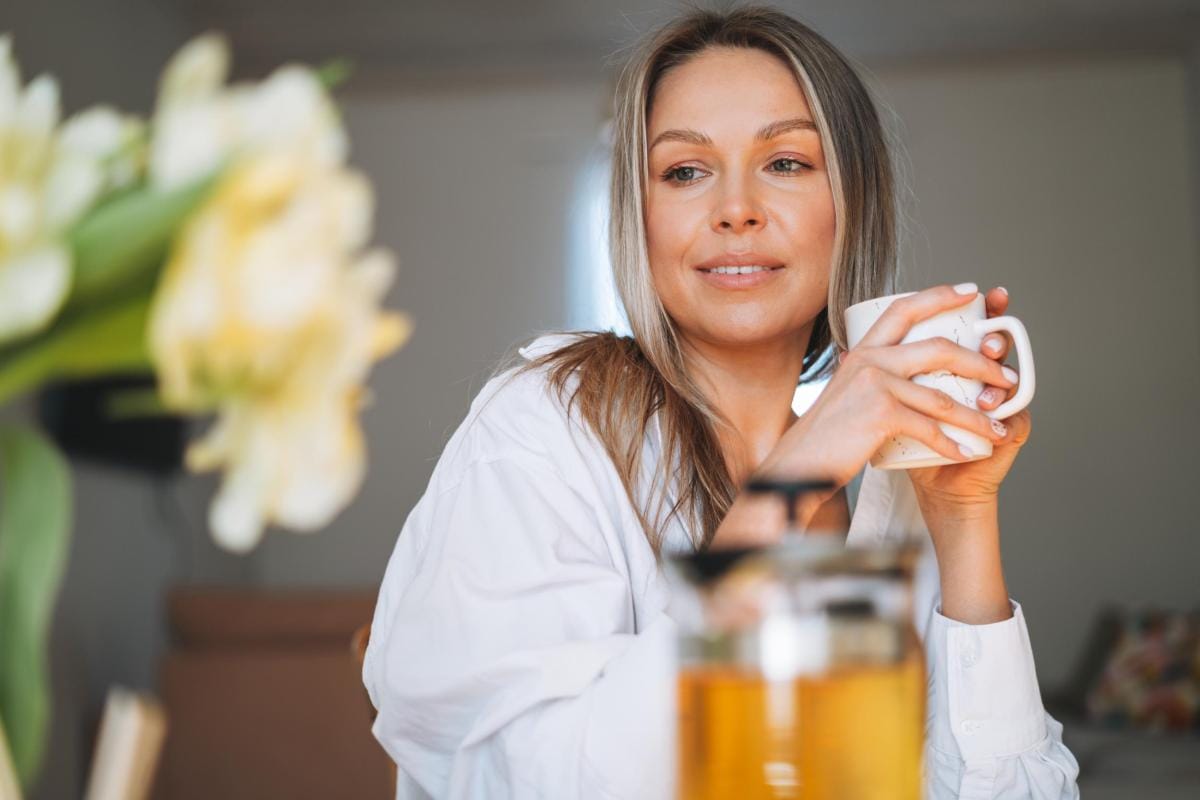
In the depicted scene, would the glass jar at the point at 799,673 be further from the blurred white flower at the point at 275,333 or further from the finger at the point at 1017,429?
the finger at the point at 1017,429

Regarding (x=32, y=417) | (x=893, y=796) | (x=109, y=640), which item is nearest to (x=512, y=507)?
(x=893, y=796)

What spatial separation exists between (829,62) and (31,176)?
3.79ft

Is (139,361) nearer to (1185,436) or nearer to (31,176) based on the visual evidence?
Result: (31,176)

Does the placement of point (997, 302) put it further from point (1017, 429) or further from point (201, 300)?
point (201, 300)

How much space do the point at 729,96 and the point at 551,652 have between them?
2.50 feet

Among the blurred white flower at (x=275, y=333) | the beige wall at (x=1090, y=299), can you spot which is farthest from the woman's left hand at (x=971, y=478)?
the beige wall at (x=1090, y=299)

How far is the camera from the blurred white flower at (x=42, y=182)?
30cm

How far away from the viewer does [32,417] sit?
12.7 feet

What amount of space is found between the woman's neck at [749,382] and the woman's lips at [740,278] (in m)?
0.10

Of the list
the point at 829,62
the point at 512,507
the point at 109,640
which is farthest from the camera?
the point at 109,640

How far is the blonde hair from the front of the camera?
118cm

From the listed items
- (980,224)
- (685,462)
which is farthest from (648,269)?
(980,224)

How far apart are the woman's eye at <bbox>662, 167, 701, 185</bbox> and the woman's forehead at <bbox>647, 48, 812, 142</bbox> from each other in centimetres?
4

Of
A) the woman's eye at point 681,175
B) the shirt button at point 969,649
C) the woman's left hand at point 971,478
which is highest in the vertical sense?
the woman's eye at point 681,175
